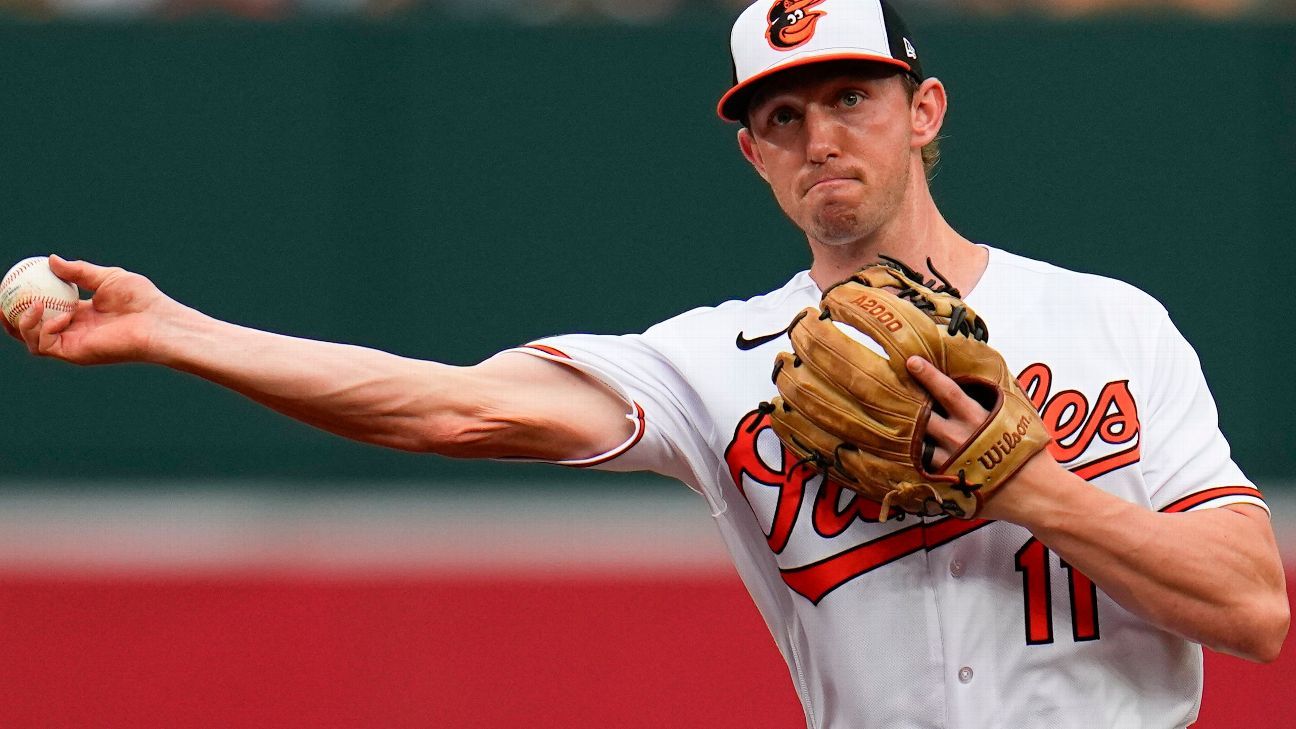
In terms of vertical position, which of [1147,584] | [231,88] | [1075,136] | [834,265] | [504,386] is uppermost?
[231,88]

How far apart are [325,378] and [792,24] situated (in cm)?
86

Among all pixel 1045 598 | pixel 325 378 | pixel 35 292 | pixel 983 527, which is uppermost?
pixel 35 292

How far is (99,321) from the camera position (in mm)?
2240

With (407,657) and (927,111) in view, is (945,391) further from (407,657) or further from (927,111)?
(407,657)

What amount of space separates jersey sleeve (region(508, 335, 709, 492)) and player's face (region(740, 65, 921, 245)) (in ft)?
1.02

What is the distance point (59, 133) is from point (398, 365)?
21.9 ft

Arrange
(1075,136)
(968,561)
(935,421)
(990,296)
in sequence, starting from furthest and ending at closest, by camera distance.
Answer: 1. (1075,136)
2. (990,296)
3. (968,561)
4. (935,421)

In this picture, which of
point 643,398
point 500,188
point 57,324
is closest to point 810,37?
point 643,398

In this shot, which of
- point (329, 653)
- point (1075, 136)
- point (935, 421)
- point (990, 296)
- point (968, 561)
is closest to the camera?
point (935, 421)

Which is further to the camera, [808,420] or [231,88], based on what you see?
[231,88]

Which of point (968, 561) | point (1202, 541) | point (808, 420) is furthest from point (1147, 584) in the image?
point (808, 420)

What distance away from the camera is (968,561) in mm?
2328

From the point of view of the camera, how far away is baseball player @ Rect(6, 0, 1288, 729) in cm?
219

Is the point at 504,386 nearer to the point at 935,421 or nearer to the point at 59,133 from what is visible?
the point at 935,421
